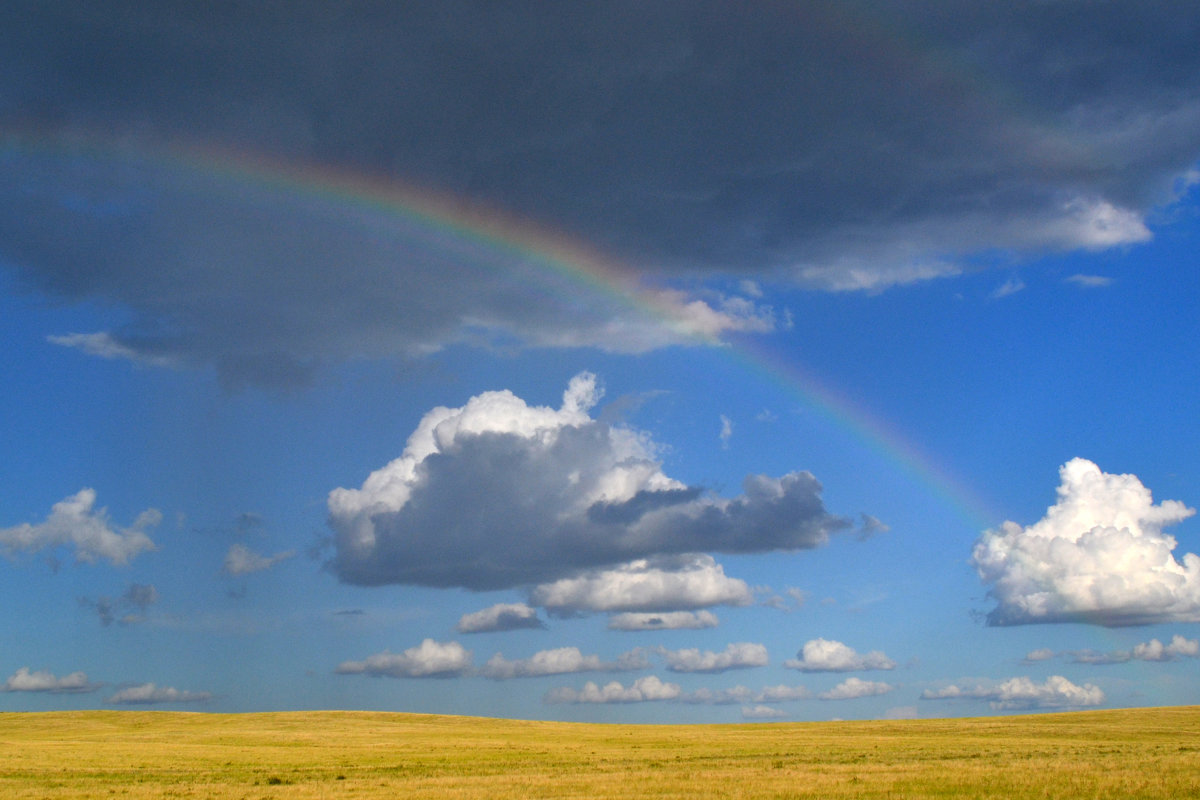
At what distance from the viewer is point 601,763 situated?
6122 centimetres

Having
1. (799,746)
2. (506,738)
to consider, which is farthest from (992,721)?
(506,738)

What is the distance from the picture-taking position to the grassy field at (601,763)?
41.5 metres

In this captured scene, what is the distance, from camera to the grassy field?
136ft

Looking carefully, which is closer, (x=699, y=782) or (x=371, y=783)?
(x=699, y=782)

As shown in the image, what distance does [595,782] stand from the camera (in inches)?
1802

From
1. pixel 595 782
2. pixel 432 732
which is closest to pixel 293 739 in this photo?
pixel 432 732

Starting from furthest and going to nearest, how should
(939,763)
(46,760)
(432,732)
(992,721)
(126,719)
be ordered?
1. (126,719)
2. (992,721)
3. (432,732)
4. (46,760)
5. (939,763)

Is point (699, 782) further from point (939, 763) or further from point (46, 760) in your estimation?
point (46, 760)

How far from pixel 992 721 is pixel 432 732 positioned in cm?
7132

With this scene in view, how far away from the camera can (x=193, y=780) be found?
5197cm

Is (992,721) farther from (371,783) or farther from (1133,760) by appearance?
(371,783)

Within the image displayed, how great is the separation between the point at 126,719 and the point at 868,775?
433ft

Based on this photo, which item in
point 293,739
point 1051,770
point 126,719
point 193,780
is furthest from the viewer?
point 126,719

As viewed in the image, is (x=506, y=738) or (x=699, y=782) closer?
(x=699, y=782)
